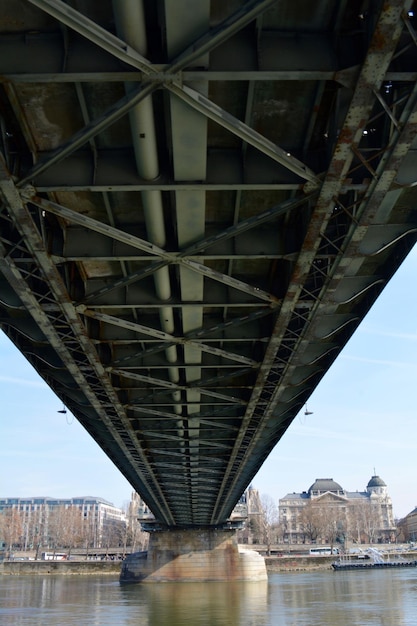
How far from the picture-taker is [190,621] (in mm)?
31969

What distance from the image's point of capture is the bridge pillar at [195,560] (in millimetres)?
70250

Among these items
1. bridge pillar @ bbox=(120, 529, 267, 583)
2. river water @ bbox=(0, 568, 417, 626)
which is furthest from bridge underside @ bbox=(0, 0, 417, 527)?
bridge pillar @ bbox=(120, 529, 267, 583)

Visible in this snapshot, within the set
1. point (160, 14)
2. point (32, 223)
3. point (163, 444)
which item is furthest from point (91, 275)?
point (163, 444)

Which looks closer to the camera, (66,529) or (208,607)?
(208,607)

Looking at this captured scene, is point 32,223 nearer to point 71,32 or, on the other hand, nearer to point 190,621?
point 71,32

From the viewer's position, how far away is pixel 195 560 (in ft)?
231

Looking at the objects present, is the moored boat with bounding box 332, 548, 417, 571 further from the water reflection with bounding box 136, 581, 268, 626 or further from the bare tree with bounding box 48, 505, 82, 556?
the bare tree with bounding box 48, 505, 82, 556

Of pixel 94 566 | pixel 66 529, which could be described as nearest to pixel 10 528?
pixel 66 529

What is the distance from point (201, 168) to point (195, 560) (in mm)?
67406

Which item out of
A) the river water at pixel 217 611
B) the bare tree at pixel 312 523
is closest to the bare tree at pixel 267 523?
the bare tree at pixel 312 523

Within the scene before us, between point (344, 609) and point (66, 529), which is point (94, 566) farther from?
point (344, 609)

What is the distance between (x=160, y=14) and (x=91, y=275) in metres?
8.50

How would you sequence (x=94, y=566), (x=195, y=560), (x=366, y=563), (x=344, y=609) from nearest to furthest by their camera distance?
(x=344, y=609) → (x=195, y=560) → (x=366, y=563) → (x=94, y=566)

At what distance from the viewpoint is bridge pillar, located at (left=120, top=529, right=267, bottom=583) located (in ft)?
230
